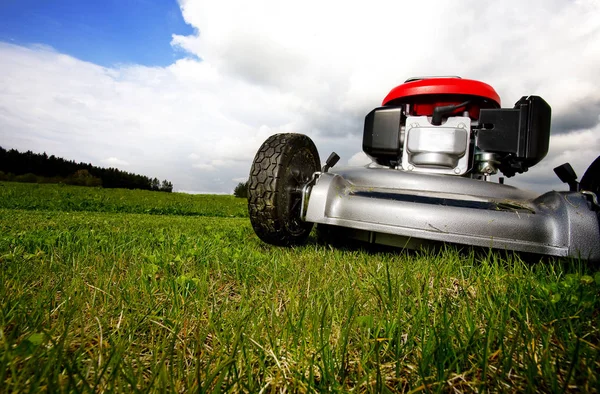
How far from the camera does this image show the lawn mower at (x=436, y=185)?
249 cm

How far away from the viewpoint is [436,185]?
311cm

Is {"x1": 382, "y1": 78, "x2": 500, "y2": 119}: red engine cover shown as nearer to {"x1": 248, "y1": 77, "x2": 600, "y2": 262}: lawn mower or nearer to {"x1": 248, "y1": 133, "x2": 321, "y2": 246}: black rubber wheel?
{"x1": 248, "y1": 77, "x2": 600, "y2": 262}: lawn mower

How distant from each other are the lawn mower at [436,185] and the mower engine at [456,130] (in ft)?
0.03

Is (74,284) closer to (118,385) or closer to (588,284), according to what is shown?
(118,385)

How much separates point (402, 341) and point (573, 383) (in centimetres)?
53

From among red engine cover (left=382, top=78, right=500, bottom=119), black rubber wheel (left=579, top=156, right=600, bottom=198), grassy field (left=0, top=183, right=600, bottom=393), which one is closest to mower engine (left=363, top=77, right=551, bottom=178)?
red engine cover (left=382, top=78, right=500, bottom=119)

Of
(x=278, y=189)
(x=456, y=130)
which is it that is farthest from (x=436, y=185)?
(x=278, y=189)

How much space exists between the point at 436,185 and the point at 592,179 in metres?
1.10

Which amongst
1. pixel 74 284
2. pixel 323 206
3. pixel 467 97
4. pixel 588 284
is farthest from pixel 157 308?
pixel 467 97

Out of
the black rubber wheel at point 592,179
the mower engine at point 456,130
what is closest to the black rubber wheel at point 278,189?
the mower engine at point 456,130

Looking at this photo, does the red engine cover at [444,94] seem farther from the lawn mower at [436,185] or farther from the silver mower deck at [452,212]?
the silver mower deck at [452,212]

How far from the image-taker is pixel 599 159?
263cm

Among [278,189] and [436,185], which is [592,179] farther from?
[278,189]

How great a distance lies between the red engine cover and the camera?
377cm
